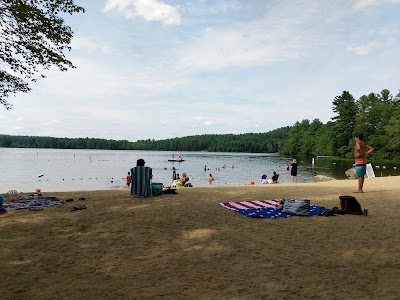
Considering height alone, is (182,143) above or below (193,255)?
above

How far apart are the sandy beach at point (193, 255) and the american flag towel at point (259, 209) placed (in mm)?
420

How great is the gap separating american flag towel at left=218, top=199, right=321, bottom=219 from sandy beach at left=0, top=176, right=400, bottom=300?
16.5 inches

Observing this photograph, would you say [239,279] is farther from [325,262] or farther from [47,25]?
[47,25]

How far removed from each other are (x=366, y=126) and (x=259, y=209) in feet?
256

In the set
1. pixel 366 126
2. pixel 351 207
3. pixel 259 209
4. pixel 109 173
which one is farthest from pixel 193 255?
pixel 366 126

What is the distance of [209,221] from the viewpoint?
25.8ft

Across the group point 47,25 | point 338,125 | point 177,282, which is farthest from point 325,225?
point 338,125

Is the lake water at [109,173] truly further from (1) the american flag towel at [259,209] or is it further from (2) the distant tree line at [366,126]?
(1) the american flag towel at [259,209]

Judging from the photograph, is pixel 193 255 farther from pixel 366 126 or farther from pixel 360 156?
pixel 366 126

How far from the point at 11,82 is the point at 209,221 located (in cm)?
817

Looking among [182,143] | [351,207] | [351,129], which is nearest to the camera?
[351,207]

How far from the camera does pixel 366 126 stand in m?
76.8

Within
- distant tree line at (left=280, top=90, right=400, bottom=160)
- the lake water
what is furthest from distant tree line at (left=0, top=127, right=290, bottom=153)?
the lake water

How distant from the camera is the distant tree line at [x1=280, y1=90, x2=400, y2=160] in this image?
68312mm
